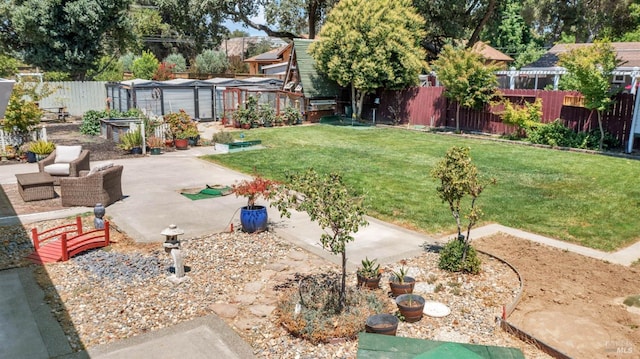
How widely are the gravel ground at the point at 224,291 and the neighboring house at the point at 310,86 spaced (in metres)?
20.4

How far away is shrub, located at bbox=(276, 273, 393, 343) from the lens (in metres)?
5.81

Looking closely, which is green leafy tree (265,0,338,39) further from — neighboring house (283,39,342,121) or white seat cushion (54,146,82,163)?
white seat cushion (54,146,82,163)

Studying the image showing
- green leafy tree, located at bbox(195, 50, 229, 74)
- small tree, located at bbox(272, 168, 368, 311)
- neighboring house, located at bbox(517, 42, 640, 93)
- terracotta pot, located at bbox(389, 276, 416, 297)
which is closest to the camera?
small tree, located at bbox(272, 168, 368, 311)

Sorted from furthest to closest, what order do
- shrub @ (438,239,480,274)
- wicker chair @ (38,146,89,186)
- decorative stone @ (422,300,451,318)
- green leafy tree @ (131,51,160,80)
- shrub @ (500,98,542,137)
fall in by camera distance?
green leafy tree @ (131,51,160,80)
shrub @ (500,98,542,137)
wicker chair @ (38,146,89,186)
shrub @ (438,239,480,274)
decorative stone @ (422,300,451,318)

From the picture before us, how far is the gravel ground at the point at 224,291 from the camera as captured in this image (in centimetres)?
591

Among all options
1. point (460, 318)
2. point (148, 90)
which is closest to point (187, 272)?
point (460, 318)

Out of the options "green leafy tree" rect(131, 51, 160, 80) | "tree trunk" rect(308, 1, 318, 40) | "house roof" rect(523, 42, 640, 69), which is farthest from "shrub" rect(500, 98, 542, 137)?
"green leafy tree" rect(131, 51, 160, 80)

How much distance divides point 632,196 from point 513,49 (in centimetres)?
3790

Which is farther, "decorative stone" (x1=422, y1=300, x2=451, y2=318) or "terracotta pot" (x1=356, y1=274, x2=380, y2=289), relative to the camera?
"terracotta pot" (x1=356, y1=274, x2=380, y2=289)

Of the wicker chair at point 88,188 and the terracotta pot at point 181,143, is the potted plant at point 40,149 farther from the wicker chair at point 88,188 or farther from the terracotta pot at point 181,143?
the wicker chair at point 88,188

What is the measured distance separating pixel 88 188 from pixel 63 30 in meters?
23.0

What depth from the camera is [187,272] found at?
775 cm

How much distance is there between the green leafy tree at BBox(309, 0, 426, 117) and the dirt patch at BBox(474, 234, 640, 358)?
60.0ft

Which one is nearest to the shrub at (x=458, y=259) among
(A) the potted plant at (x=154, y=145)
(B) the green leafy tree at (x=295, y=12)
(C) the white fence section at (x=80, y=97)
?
(A) the potted plant at (x=154, y=145)
